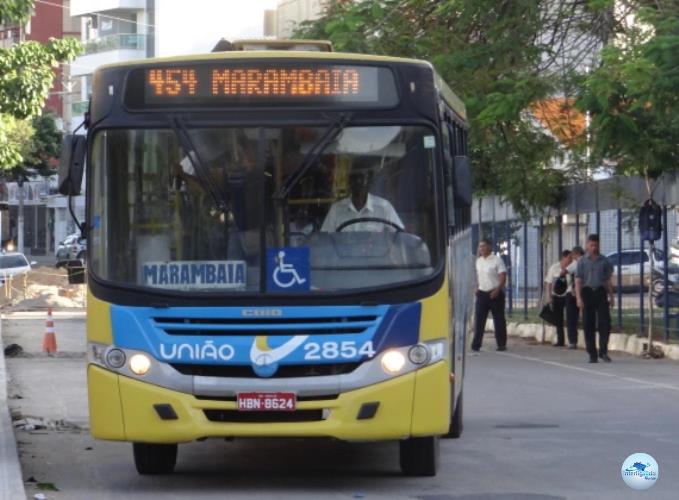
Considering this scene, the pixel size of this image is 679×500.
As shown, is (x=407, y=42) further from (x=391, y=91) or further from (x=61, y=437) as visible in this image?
(x=391, y=91)

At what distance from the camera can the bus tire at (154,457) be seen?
1112cm

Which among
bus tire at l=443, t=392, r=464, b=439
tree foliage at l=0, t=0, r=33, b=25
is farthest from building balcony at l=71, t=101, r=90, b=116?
bus tire at l=443, t=392, r=464, b=439

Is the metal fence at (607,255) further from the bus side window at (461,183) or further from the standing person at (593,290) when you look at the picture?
the bus side window at (461,183)

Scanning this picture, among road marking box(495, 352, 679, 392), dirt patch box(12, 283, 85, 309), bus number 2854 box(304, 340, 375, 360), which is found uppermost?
bus number 2854 box(304, 340, 375, 360)

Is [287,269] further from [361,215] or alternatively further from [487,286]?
[487,286]

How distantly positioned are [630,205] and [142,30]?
49.6 meters

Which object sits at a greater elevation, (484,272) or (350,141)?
(350,141)

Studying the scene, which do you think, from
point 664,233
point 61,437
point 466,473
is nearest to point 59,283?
point 664,233

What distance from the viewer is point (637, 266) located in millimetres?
28109

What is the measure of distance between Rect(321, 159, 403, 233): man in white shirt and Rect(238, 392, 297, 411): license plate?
1110 mm

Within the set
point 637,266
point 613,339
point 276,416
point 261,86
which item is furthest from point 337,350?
point 637,266

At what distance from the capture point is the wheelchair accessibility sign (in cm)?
1021

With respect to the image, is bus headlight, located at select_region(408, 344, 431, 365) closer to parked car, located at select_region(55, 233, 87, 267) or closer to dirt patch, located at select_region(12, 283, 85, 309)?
dirt patch, located at select_region(12, 283, 85, 309)

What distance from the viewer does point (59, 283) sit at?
51938mm
